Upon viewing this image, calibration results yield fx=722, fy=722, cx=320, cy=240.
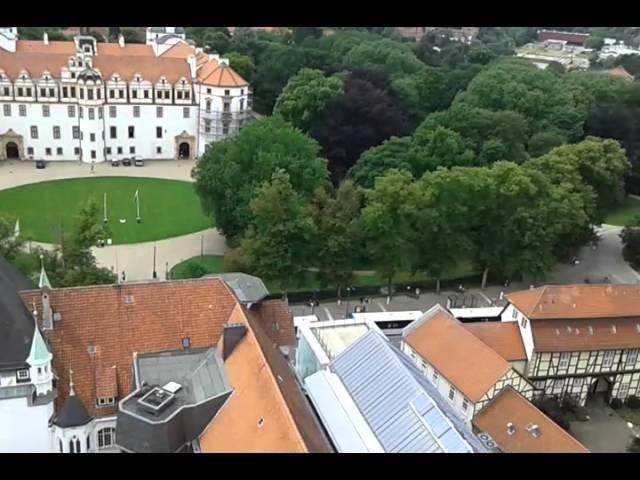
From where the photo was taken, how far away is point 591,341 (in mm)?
33844

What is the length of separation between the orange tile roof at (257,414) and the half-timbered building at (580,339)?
45.2 ft

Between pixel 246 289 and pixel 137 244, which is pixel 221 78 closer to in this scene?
pixel 137 244

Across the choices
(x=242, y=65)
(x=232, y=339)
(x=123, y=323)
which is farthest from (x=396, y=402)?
(x=242, y=65)

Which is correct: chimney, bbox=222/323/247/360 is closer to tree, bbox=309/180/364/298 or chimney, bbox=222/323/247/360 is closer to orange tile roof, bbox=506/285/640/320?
orange tile roof, bbox=506/285/640/320

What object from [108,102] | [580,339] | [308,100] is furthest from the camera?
[108,102]

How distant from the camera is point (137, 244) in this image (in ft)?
155

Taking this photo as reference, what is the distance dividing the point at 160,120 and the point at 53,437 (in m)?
45.4

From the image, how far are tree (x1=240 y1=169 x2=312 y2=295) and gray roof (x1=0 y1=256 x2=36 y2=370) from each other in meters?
15.8

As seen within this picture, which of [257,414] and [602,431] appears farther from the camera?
[602,431]

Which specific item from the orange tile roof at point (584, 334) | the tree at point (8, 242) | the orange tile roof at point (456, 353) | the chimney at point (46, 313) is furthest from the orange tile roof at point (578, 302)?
the tree at point (8, 242)

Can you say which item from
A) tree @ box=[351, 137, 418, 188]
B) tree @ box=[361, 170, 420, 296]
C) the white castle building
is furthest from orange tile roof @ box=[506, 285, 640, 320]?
the white castle building

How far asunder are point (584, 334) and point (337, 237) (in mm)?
14174

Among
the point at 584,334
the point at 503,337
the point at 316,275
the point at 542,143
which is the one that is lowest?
the point at 316,275
